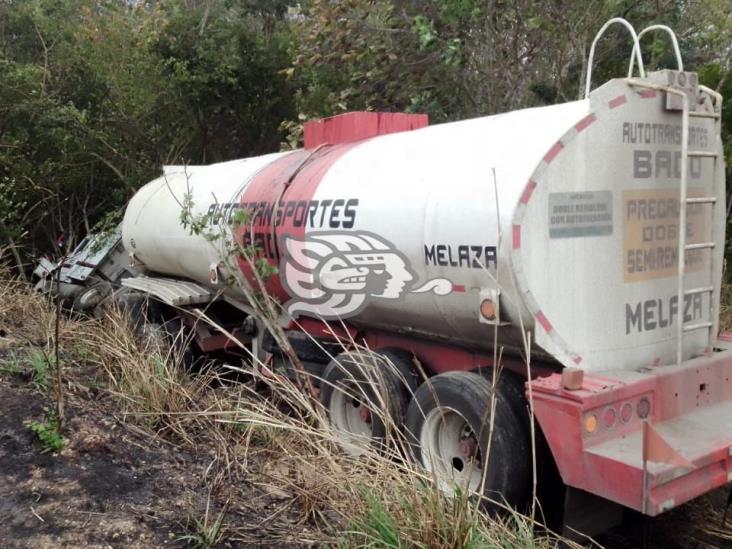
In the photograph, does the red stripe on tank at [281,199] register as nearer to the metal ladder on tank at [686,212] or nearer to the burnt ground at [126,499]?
the burnt ground at [126,499]

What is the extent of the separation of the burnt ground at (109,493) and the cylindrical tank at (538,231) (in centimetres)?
169

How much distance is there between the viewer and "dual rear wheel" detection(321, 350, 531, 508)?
4066 millimetres

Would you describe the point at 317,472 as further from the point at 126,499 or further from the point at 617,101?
the point at 617,101

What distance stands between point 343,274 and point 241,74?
9318 millimetres

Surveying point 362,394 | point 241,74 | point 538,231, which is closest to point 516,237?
point 538,231

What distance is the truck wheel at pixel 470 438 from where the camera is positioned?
408 centimetres

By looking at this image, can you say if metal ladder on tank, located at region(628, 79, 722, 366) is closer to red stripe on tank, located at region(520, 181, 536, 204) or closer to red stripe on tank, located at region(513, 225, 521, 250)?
red stripe on tank, located at region(520, 181, 536, 204)

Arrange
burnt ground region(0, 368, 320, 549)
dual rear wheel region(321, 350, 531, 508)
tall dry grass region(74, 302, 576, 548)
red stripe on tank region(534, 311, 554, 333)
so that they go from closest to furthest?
tall dry grass region(74, 302, 576, 548)
burnt ground region(0, 368, 320, 549)
dual rear wheel region(321, 350, 531, 508)
red stripe on tank region(534, 311, 554, 333)

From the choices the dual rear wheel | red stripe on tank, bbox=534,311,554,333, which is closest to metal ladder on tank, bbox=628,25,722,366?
red stripe on tank, bbox=534,311,554,333

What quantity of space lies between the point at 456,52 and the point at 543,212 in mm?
6045

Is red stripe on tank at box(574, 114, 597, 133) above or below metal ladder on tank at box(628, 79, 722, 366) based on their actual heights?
above

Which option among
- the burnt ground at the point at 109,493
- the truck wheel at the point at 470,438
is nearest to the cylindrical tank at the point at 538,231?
the truck wheel at the point at 470,438

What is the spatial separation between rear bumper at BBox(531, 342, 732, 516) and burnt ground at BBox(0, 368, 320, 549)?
1.43 metres

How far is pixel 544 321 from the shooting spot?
4.21 metres
